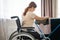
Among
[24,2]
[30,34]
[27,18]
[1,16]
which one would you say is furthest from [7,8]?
[30,34]

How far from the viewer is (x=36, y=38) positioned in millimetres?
2986

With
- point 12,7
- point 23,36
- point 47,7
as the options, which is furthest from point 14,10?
point 23,36

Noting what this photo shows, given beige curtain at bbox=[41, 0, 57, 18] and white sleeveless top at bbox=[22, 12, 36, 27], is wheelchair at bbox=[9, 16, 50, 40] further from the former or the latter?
beige curtain at bbox=[41, 0, 57, 18]

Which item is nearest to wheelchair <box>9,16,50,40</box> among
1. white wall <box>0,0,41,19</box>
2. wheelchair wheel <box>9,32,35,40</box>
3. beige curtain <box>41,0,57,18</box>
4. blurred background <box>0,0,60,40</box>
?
wheelchair wheel <box>9,32,35,40</box>

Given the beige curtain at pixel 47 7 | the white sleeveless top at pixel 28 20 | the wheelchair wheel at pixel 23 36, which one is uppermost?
the beige curtain at pixel 47 7

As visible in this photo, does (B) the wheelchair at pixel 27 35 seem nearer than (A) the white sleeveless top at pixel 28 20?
Yes

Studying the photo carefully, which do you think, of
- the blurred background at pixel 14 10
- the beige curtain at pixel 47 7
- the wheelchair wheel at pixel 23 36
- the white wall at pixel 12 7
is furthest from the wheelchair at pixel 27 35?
the beige curtain at pixel 47 7

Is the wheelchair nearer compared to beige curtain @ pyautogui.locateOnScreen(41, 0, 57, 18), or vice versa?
the wheelchair

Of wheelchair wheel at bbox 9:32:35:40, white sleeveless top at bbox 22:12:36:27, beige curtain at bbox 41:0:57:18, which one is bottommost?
wheelchair wheel at bbox 9:32:35:40

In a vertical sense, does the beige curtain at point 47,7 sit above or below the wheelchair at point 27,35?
above

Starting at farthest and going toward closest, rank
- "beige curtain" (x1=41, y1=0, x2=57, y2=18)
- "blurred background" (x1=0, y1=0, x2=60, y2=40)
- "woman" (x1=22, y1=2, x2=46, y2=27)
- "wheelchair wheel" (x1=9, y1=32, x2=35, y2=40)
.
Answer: "beige curtain" (x1=41, y1=0, x2=57, y2=18) < "blurred background" (x1=0, y1=0, x2=60, y2=40) < "woman" (x1=22, y1=2, x2=46, y2=27) < "wheelchair wheel" (x1=9, y1=32, x2=35, y2=40)

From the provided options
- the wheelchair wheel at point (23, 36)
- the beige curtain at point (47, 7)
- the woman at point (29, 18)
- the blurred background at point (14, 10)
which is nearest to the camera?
the wheelchair wheel at point (23, 36)

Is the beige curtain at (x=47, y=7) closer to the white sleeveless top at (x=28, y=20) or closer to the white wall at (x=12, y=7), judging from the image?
the white wall at (x=12, y=7)

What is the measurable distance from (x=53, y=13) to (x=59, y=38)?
1434 mm
